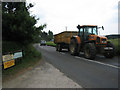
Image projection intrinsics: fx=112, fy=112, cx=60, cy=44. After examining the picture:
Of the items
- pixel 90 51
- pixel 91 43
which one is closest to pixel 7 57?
pixel 90 51

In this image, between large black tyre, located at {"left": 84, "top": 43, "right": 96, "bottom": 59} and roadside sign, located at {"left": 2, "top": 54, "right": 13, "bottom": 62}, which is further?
large black tyre, located at {"left": 84, "top": 43, "right": 96, "bottom": 59}

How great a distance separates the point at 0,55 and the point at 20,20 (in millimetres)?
2597

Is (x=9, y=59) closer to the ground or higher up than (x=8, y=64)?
higher up

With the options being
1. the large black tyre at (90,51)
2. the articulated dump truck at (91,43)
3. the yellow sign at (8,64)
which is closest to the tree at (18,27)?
the yellow sign at (8,64)

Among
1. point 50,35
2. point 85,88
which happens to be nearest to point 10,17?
point 85,88

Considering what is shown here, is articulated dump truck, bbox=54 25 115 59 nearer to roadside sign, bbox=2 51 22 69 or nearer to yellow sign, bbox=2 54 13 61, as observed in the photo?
roadside sign, bbox=2 51 22 69

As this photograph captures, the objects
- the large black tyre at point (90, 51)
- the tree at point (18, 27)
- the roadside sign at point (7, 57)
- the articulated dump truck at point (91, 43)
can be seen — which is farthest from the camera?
the articulated dump truck at point (91, 43)

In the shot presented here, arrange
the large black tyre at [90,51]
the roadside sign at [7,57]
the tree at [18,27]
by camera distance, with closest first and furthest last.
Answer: the roadside sign at [7,57], the tree at [18,27], the large black tyre at [90,51]

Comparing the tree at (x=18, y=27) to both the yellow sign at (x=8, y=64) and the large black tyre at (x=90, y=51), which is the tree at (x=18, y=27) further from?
the large black tyre at (x=90, y=51)

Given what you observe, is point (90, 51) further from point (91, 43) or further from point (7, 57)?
point (7, 57)

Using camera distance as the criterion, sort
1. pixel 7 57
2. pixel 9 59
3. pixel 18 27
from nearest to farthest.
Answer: pixel 7 57, pixel 9 59, pixel 18 27

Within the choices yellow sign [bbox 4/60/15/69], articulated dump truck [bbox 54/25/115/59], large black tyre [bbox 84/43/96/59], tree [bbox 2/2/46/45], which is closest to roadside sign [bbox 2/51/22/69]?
yellow sign [bbox 4/60/15/69]

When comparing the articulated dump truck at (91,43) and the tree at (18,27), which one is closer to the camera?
the tree at (18,27)

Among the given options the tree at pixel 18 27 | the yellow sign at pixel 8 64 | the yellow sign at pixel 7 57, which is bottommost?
the yellow sign at pixel 8 64
